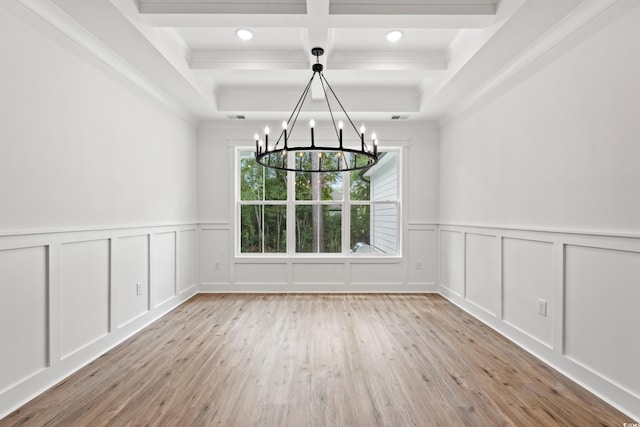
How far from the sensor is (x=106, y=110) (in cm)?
284

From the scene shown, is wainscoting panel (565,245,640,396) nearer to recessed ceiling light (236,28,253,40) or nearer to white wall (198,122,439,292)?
white wall (198,122,439,292)

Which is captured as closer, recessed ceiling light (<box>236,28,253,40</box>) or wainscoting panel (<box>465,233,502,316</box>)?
recessed ceiling light (<box>236,28,253,40</box>)

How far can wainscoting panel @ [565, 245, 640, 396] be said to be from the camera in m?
1.95

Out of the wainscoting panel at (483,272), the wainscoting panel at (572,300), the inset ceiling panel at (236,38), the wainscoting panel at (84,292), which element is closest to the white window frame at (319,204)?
the wainscoting panel at (483,272)

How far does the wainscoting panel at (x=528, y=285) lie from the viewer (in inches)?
104

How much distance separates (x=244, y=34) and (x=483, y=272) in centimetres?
347

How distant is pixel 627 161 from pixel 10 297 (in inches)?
151

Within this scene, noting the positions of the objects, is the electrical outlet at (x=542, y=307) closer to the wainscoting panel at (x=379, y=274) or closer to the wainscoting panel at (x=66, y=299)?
the wainscoting panel at (x=379, y=274)

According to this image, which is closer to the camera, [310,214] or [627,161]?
[627,161]

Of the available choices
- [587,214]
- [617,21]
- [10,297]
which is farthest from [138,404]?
[617,21]

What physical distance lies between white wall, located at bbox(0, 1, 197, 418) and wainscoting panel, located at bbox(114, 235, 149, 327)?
0.03 feet

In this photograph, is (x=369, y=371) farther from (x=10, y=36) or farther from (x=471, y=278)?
(x=10, y=36)

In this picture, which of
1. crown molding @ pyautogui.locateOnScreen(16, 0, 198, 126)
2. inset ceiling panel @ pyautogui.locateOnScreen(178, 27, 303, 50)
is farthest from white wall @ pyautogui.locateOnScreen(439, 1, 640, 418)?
crown molding @ pyautogui.locateOnScreen(16, 0, 198, 126)

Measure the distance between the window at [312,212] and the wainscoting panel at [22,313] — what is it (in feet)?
9.37
